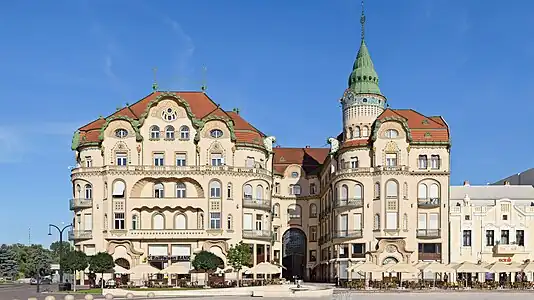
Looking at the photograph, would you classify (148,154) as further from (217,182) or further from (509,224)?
(509,224)

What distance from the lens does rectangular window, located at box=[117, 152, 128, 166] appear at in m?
87.2

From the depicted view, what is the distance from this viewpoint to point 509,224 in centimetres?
8681

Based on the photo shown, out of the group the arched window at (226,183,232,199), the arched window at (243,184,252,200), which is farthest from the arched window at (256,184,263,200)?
the arched window at (226,183,232,199)

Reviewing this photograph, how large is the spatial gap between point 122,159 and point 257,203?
15995 millimetres

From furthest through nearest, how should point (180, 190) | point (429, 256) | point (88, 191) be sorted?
point (88, 191) < point (180, 190) < point (429, 256)

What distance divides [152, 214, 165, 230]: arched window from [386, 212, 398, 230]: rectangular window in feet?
81.4

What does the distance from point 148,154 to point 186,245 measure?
36.1 feet

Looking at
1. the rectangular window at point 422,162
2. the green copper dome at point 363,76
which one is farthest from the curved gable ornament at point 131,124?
the rectangular window at point 422,162

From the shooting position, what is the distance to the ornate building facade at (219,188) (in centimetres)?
8556

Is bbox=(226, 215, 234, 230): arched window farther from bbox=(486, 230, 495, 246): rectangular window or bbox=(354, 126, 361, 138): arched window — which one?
bbox=(486, 230, 495, 246): rectangular window

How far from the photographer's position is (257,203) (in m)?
89.2

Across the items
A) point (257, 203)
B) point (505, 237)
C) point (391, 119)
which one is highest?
point (391, 119)

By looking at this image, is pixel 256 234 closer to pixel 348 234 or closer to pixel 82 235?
pixel 348 234

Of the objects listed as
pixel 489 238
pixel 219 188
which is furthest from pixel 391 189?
pixel 219 188
